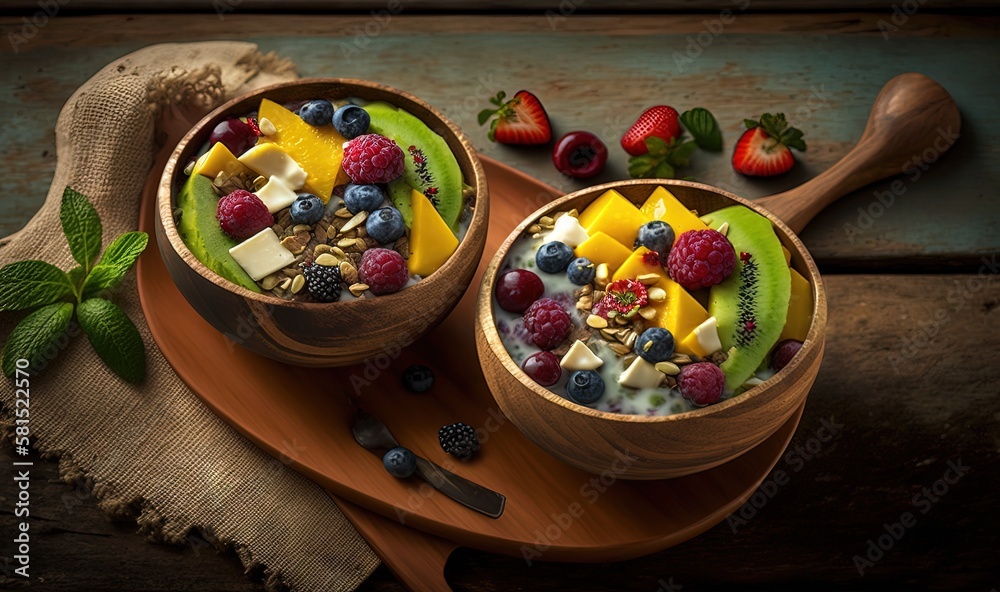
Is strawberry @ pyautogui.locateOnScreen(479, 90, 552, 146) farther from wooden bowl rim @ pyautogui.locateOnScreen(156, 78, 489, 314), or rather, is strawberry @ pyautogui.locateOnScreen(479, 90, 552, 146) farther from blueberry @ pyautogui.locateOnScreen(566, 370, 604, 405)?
blueberry @ pyautogui.locateOnScreen(566, 370, 604, 405)

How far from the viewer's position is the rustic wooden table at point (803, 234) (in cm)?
247

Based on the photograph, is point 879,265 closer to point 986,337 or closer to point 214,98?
point 986,337

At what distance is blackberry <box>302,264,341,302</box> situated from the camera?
222 centimetres

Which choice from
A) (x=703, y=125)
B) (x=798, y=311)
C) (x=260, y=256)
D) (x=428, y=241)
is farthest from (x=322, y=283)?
(x=703, y=125)

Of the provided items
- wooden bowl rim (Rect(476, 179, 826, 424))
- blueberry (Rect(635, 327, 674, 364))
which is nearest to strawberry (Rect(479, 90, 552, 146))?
wooden bowl rim (Rect(476, 179, 826, 424))

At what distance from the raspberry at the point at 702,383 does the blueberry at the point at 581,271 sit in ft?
1.09

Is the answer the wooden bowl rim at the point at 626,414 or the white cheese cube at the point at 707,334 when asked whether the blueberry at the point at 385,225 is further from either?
the white cheese cube at the point at 707,334

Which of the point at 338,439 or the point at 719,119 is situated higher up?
→ the point at 719,119

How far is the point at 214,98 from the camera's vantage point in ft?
9.54

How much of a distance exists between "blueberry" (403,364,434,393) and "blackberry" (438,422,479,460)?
15 centimetres

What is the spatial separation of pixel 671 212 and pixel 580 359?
1.60ft

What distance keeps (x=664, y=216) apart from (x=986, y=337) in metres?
1.14

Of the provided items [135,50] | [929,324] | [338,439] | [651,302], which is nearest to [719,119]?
[929,324]

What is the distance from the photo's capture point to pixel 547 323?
217cm
